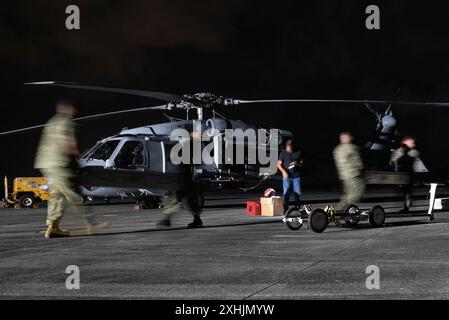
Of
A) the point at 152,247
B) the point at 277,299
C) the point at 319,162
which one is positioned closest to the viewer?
the point at 277,299

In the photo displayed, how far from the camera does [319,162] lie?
25.4 m

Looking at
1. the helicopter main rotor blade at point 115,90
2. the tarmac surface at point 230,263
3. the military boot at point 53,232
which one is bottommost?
the tarmac surface at point 230,263

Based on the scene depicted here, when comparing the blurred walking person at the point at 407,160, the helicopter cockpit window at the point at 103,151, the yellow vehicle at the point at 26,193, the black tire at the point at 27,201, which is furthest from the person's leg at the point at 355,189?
the black tire at the point at 27,201

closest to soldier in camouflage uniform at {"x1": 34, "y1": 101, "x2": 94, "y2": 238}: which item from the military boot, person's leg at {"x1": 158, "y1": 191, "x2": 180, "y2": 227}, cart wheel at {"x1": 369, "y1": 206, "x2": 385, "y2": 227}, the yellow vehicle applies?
the military boot

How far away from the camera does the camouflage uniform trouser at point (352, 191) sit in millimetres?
9766

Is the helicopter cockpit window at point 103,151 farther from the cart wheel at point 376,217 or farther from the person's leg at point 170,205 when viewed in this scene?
the cart wheel at point 376,217

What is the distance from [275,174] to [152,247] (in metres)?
12.1

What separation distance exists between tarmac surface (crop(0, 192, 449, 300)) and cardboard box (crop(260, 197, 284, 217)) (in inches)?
128

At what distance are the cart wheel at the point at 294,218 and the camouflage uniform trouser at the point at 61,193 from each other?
12.4 feet

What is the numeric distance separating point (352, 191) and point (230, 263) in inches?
159

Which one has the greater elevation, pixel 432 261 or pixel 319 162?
pixel 319 162

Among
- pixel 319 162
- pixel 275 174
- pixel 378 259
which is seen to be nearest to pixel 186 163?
pixel 378 259

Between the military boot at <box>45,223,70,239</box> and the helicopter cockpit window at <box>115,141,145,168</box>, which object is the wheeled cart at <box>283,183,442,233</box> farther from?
the helicopter cockpit window at <box>115,141,145,168</box>
